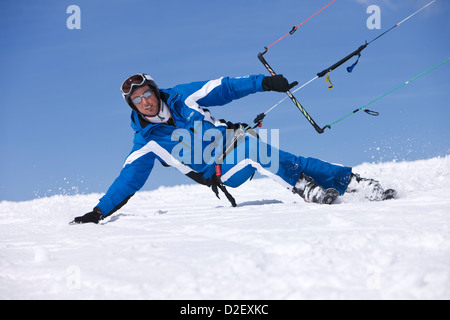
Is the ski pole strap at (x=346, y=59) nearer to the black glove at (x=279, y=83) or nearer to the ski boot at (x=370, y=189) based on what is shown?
the black glove at (x=279, y=83)

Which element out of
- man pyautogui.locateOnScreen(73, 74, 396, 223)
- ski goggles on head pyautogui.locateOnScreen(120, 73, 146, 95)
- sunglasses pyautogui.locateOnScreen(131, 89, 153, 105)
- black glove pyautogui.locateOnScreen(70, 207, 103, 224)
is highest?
ski goggles on head pyautogui.locateOnScreen(120, 73, 146, 95)

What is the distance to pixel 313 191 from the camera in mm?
4258

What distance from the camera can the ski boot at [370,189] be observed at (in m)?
4.22

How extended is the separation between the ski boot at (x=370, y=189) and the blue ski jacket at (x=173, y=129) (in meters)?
1.53

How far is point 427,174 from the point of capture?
630cm

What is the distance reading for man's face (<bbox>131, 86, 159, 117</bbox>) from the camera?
4727mm

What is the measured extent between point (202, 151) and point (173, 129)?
0.44m

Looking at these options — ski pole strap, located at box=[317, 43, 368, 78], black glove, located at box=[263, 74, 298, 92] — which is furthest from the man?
ski pole strap, located at box=[317, 43, 368, 78]

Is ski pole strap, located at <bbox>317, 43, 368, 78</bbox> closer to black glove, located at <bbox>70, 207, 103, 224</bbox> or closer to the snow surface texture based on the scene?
the snow surface texture

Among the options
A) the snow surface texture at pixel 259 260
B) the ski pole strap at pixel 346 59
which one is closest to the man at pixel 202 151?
the ski pole strap at pixel 346 59

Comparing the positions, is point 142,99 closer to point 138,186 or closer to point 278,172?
point 138,186

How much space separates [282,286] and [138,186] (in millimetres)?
3710

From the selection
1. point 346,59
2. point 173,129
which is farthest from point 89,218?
point 346,59

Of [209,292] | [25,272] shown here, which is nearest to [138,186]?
[25,272]
